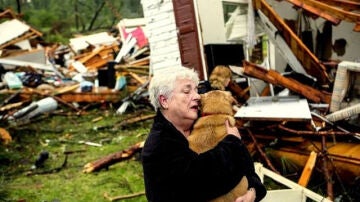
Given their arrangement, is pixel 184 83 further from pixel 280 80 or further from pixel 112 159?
pixel 112 159

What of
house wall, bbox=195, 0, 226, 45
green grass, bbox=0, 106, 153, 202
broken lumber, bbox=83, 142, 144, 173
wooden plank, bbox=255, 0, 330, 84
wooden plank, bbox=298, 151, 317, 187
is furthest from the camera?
house wall, bbox=195, 0, 226, 45

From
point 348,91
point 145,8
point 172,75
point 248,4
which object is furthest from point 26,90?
point 172,75

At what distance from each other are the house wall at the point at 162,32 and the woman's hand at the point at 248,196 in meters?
5.25

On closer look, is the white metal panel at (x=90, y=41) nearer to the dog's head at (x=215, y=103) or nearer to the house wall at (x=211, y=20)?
the house wall at (x=211, y=20)

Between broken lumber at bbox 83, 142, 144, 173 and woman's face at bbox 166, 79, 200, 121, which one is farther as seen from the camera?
broken lumber at bbox 83, 142, 144, 173

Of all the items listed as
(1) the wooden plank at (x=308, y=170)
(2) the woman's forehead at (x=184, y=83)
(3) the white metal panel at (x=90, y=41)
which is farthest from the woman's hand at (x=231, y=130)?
(3) the white metal panel at (x=90, y=41)

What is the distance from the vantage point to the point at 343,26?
725 cm

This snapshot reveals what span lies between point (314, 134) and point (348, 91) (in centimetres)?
79

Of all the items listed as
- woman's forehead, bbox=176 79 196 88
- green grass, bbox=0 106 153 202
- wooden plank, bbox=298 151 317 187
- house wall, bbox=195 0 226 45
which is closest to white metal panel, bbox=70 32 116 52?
green grass, bbox=0 106 153 202

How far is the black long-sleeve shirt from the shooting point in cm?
214

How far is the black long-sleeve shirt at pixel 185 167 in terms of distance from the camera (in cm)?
214

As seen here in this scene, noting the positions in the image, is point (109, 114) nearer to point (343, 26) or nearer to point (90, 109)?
point (90, 109)

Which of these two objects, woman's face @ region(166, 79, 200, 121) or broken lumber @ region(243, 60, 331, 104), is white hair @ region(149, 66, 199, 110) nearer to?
woman's face @ region(166, 79, 200, 121)

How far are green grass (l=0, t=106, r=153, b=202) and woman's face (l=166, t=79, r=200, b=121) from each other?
3.09 m
